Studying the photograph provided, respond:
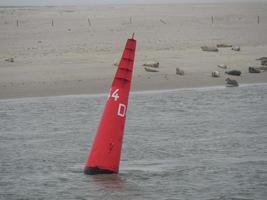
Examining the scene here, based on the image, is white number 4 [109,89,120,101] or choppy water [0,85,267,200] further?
choppy water [0,85,267,200]

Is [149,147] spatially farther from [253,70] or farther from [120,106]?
[253,70]

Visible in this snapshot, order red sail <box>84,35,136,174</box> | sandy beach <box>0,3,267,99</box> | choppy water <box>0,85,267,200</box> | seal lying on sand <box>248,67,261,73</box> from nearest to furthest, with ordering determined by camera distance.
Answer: red sail <box>84,35,136,174</box> < choppy water <box>0,85,267,200</box> < sandy beach <box>0,3,267,99</box> < seal lying on sand <box>248,67,261,73</box>

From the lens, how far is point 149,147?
15242mm

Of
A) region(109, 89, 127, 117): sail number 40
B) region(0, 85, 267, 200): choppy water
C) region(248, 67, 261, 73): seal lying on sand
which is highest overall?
region(109, 89, 127, 117): sail number 40

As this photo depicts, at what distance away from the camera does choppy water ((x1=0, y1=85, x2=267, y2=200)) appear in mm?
12094

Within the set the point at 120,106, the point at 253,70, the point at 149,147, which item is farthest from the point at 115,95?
the point at 253,70

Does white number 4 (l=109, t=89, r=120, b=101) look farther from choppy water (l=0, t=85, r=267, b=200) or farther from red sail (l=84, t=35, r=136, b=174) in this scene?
choppy water (l=0, t=85, r=267, b=200)

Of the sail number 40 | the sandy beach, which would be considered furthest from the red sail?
the sandy beach

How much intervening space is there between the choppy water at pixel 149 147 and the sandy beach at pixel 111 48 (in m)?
1.96

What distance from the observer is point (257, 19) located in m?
44.2

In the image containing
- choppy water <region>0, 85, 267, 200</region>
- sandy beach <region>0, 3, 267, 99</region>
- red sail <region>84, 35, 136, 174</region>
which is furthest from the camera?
sandy beach <region>0, 3, 267, 99</region>

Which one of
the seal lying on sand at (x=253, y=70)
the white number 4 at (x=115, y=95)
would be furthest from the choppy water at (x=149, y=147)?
the seal lying on sand at (x=253, y=70)

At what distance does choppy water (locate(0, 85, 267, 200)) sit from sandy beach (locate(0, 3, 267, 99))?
6.43 ft

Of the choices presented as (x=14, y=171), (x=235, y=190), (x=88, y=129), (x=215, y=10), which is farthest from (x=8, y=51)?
(x=215, y=10)
